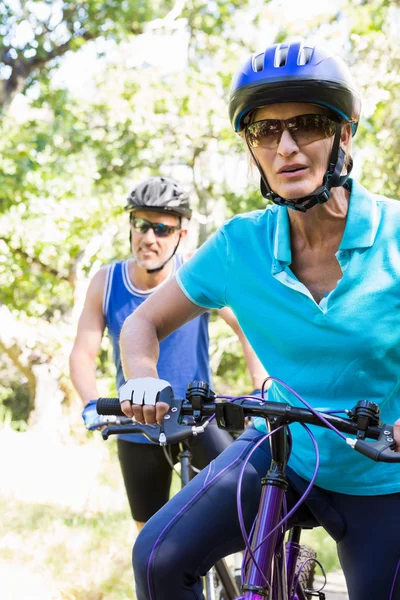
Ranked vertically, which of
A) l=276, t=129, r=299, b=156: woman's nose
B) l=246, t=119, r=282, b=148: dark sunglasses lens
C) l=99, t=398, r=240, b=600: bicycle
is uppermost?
l=246, t=119, r=282, b=148: dark sunglasses lens

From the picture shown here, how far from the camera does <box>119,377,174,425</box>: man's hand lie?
7.70 ft

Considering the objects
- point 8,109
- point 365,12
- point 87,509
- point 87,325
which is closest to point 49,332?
point 8,109

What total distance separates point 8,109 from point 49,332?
4020 millimetres

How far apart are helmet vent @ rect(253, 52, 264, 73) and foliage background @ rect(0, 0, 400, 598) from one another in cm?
783

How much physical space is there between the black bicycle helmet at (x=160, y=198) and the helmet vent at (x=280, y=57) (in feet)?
7.67

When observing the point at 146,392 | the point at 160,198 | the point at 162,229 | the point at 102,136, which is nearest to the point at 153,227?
the point at 162,229

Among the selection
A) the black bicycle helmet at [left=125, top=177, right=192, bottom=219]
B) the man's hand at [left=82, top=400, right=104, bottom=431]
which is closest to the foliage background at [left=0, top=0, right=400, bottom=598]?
the black bicycle helmet at [left=125, top=177, right=192, bottom=219]

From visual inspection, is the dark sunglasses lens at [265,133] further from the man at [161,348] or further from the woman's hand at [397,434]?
the man at [161,348]

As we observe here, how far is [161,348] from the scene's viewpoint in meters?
4.55

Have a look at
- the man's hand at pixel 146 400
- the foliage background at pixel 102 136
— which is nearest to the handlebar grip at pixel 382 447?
the man's hand at pixel 146 400

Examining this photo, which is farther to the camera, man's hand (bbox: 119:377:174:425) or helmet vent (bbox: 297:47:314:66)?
helmet vent (bbox: 297:47:314:66)

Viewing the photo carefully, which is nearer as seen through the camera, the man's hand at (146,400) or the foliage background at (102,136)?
the man's hand at (146,400)

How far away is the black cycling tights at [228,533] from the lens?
7.80ft

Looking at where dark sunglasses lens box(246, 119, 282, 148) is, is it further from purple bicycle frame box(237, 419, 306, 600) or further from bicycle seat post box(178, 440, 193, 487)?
bicycle seat post box(178, 440, 193, 487)
